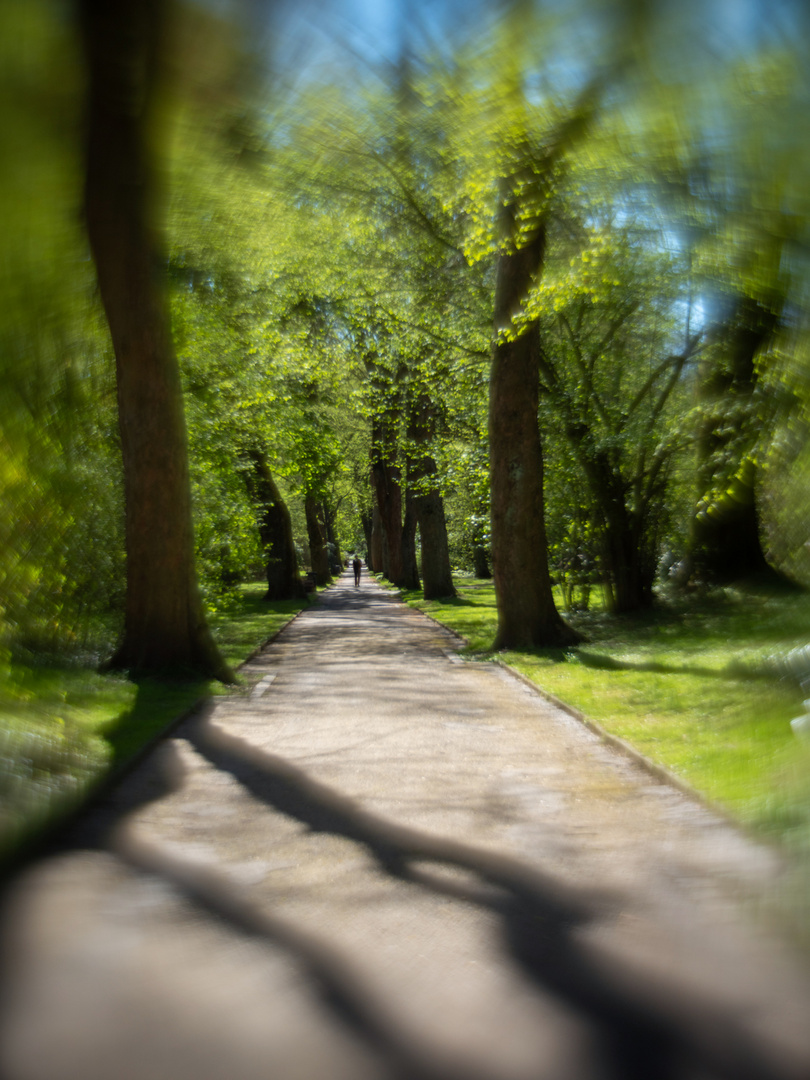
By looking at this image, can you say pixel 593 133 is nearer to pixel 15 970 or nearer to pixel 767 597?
pixel 15 970

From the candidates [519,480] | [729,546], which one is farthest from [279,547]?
[519,480]

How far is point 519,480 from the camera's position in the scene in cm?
1566

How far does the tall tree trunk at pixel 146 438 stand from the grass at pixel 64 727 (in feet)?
2.26

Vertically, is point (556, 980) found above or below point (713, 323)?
below

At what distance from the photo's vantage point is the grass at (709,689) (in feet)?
18.7

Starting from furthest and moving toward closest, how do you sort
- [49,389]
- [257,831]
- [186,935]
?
1. [49,389]
2. [257,831]
3. [186,935]

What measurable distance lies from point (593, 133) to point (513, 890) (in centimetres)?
621

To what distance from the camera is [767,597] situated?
1823 centimetres

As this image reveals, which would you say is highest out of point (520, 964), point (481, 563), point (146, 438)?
point (146, 438)

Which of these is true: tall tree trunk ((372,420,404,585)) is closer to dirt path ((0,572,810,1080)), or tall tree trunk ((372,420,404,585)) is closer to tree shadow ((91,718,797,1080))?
dirt path ((0,572,810,1080))

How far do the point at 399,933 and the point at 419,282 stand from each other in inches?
711

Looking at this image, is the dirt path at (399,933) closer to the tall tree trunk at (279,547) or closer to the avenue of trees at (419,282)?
the avenue of trees at (419,282)

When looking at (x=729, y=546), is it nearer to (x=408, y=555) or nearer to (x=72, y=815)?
(x=72, y=815)

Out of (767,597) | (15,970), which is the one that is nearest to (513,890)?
(15,970)
